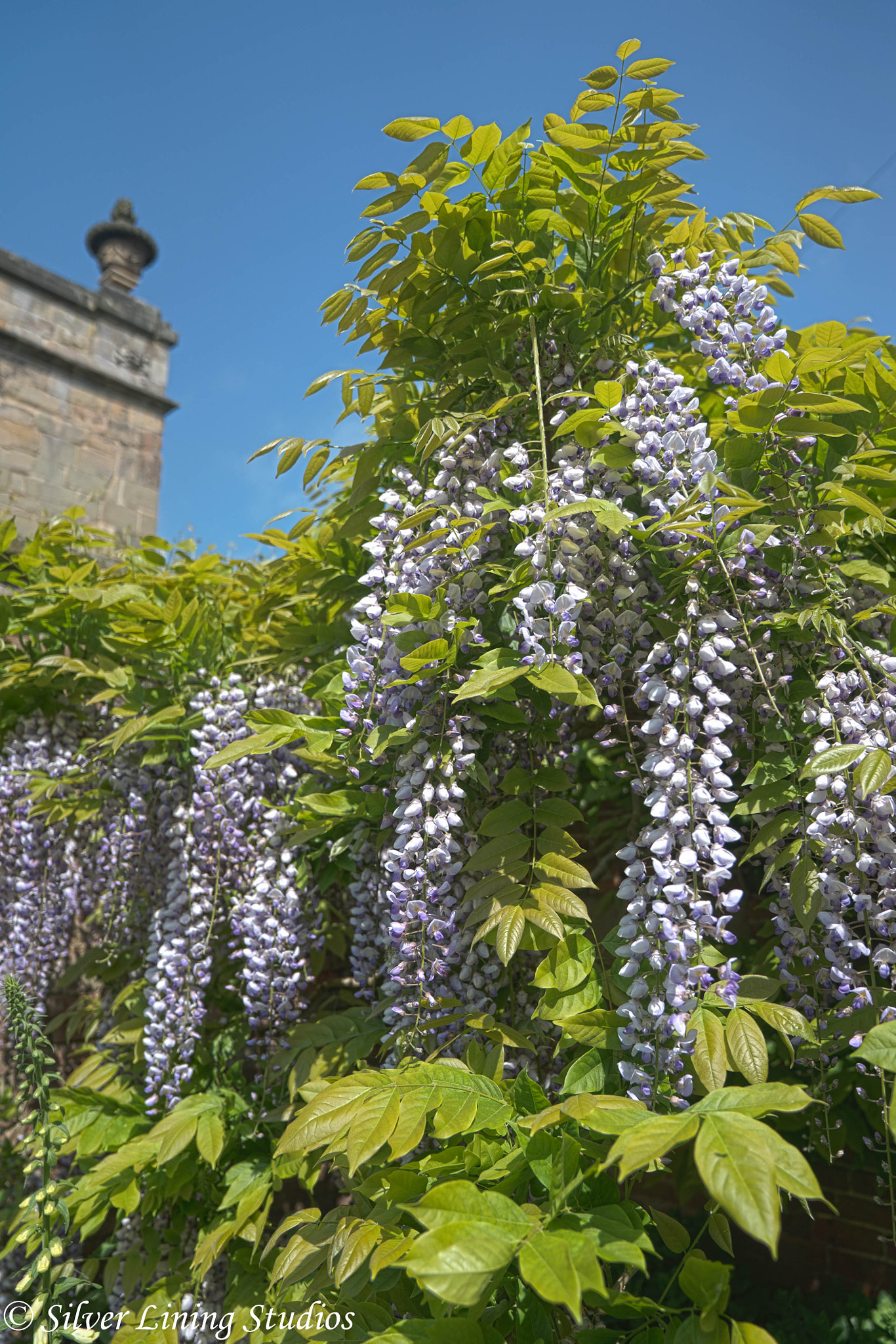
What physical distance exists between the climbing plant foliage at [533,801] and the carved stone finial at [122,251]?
7897 millimetres

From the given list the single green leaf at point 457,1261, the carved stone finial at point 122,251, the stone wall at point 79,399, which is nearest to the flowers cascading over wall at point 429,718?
the single green leaf at point 457,1261

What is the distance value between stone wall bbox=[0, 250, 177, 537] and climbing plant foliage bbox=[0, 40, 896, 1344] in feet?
16.7

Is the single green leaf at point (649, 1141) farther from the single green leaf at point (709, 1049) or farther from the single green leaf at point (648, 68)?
the single green leaf at point (648, 68)

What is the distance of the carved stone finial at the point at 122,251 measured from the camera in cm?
873

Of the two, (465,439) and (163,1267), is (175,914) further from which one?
(465,439)

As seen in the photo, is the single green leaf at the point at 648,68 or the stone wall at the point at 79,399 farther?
the stone wall at the point at 79,399

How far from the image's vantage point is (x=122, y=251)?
881cm

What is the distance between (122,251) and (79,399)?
2.57 m

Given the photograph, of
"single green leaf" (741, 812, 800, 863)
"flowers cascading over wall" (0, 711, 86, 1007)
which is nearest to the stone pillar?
"flowers cascading over wall" (0, 711, 86, 1007)

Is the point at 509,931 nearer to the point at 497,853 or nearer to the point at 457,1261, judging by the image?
the point at 497,853

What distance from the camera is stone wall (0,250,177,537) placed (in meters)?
6.80

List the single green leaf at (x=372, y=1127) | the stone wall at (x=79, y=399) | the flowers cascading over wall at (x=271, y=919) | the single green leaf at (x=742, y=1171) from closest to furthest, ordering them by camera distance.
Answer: the single green leaf at (x=742, y=1171) → the single green leaf at (x=372, y=1127) → the flowers cascading over wall at (x=271, y=919) → the stone wall at (x=79, y=399)

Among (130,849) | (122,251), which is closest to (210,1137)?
(130,849)

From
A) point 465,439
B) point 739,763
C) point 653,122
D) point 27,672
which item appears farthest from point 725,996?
point 27,672
